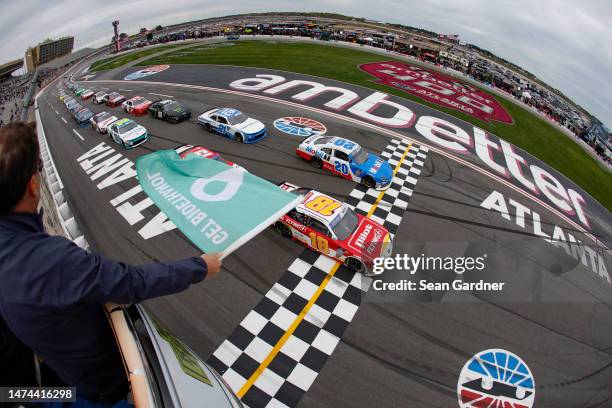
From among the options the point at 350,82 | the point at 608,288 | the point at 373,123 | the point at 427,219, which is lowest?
the point at 608,288

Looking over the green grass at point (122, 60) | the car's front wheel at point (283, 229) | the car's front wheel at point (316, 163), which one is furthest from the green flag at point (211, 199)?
the green grass at point (122, 60)

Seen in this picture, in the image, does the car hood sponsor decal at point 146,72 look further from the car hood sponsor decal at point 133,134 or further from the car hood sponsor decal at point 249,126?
the car hood sponsor decal at point 249,126

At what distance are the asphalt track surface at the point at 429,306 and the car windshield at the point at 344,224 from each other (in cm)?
148

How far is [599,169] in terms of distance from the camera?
2402 cm

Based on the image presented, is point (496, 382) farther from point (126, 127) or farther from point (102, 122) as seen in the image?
point (102, 122)

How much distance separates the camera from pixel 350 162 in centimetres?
1208

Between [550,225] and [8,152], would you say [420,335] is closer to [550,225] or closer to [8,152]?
[8,152]

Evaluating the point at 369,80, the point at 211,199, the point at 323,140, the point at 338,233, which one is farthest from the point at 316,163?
the point at 369,80

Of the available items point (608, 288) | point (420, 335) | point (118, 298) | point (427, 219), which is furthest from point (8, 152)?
point (608, 288)

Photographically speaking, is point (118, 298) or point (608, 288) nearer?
point (118, 298)

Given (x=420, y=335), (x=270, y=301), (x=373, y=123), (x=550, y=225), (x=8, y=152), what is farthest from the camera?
(x=373, y=123)

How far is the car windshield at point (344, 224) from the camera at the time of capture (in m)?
8.55

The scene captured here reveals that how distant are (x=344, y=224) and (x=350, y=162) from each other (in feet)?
13.4

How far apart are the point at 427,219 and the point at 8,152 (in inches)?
441
